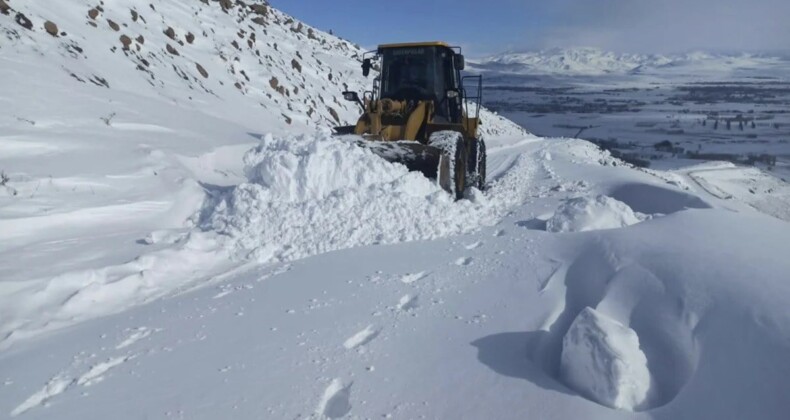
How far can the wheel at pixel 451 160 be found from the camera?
8.05 m

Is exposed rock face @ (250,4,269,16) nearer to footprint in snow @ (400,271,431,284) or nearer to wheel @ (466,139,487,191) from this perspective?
wheel @ (466,139,487,191)

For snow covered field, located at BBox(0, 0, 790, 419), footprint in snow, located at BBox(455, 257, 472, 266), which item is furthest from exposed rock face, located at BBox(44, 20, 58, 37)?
footprint in snow, located at BBox(455, 257, 472, 266)

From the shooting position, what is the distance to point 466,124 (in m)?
10.5

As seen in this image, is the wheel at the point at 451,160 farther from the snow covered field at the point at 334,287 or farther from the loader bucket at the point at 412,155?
the snow covered field at the point at 334,287

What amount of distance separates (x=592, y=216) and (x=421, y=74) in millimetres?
4788

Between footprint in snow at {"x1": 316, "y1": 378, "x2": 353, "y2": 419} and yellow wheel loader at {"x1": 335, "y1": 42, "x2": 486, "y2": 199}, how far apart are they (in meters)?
4.80

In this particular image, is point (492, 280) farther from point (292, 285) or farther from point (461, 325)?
point (292, 285)

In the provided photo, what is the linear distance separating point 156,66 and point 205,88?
52.0 inches

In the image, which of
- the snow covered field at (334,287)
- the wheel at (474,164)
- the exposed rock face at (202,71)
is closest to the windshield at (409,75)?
the wheel at (474,164)

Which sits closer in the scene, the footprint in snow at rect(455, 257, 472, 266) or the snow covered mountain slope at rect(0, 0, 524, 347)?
the snow covered mountain slope at rect(0, 0, 524, 347)

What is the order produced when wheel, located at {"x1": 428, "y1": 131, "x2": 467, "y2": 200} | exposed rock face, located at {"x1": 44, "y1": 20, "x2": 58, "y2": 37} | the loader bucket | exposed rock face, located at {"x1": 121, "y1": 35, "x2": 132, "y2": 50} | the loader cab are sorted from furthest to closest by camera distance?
exposed rock face, located at {"x1": 121, "y1": 35, "x2": 132, "y2": 50} → exposed rock face, located at {"x1": 44, "y1": 20, "x2": 58, "y2": 37} → the loader cab → wheel, located at {"x1": 428, "y1": 131, "x2": 467, "y2": 200} → the loader bucket

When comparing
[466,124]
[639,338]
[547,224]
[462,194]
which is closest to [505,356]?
[639,338]

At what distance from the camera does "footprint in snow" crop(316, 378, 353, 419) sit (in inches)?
131

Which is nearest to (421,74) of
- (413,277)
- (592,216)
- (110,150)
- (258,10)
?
(592,216)
